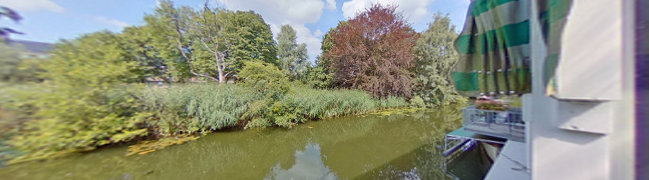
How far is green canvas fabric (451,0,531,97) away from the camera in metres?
0.76

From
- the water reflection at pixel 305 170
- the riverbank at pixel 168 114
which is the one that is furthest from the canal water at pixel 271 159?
the riverbank at pixel 168 114

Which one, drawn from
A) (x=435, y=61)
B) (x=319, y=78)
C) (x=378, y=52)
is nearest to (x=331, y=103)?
(x=378, y=52)

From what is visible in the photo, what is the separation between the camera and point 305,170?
3041 millimetres

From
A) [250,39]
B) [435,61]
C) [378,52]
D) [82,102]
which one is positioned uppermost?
[250,39]

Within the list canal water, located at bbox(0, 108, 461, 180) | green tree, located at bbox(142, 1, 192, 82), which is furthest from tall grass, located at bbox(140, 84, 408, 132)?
green tree, located at bbox(142, 1, 192, 82)

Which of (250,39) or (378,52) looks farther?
(250,39)

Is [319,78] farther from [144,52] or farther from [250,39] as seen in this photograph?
[144,52]

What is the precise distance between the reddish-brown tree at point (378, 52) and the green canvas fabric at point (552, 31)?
7441 mm

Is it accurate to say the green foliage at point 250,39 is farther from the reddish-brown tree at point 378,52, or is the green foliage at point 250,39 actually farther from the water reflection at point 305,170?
the water reflection at point 305,170

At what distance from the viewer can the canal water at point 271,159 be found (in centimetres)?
275

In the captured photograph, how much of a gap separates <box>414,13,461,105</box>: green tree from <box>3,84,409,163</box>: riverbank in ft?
17.7

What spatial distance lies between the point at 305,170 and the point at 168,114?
343cm

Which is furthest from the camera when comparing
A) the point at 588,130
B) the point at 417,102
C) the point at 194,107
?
the point at 417,102

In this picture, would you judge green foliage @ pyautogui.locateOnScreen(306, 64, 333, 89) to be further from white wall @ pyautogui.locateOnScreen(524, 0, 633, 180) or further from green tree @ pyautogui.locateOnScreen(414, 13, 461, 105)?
white wall @ pyautogui.locateOnScreen(524, 0, 633, 180)
